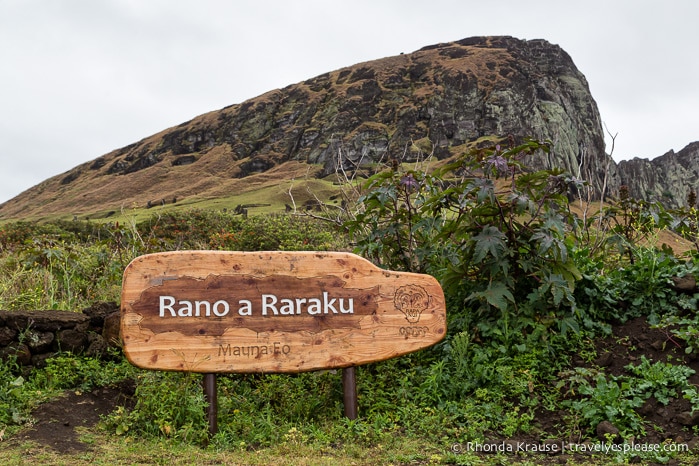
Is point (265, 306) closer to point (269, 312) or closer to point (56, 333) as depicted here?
point (269, 312)

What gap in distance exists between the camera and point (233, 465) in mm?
3238

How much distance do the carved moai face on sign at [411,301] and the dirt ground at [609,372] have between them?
1137 mm

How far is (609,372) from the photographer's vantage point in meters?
4.31

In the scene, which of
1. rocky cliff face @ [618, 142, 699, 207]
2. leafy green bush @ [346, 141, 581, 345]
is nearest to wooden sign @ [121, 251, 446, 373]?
leafy green bush @ [346, 141, 581, 345]

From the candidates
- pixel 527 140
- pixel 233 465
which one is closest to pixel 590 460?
pixel 233 465

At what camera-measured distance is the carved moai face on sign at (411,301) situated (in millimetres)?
4453

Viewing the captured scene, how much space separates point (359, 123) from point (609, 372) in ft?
252

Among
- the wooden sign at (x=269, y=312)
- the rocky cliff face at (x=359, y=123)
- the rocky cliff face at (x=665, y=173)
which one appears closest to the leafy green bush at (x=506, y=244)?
the wooden sign at (x=269, y=312)

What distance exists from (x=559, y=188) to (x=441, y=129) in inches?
2898

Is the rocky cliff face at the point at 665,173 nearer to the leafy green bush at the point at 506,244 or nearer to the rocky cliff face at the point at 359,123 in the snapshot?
the rocky cliff face at the point at 359,123

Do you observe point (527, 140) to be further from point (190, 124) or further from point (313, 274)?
point (190, 124)

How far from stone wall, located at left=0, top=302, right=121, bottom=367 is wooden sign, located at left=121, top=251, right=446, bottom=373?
1.21 meters

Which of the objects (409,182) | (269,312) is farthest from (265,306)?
(409,182)

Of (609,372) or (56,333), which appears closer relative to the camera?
(609,372)
